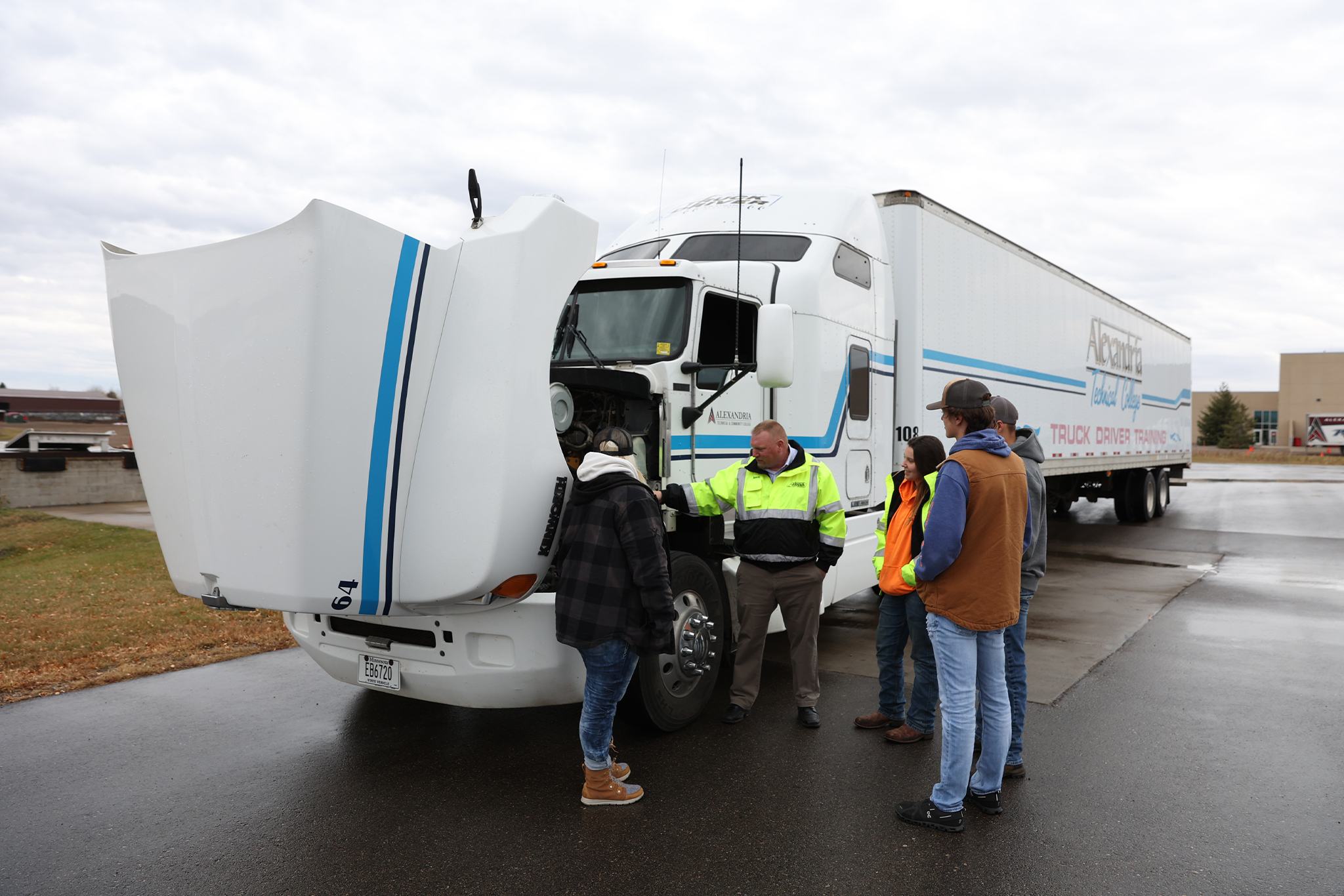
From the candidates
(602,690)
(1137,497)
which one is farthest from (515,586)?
(1137,497)

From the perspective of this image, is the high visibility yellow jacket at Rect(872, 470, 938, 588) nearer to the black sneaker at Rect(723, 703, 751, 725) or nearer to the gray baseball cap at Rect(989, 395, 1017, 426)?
the gray baseball cap at Rect(989, 395, 1017, 426)

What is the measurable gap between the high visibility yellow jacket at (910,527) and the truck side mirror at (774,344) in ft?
2.91

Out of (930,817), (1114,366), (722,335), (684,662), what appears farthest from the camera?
(1114,366)

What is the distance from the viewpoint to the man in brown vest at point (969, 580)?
3.66 metres

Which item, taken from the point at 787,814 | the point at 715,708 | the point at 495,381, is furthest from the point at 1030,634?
the point at 495,381

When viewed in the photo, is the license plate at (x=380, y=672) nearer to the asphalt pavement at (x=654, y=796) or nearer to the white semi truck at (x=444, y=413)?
the white semi truck at (x=444, y=413)

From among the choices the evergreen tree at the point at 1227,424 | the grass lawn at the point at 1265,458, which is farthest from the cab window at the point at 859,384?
the evergreen tree at the point at 1227,424

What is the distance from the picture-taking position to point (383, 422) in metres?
3.61

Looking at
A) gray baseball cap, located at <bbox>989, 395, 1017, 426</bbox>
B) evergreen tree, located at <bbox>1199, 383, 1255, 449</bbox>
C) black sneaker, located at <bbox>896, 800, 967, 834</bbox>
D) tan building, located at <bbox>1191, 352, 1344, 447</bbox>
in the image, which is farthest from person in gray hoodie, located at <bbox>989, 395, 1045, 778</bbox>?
tan building, located at <bbox>1191, 352, 1344, 447</bbox>

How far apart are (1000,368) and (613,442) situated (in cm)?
681

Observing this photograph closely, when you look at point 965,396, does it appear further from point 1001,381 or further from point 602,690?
point 1001,381

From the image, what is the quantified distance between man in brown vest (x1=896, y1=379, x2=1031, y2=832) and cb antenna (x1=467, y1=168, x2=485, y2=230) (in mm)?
2120

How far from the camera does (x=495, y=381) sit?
3.74 metres

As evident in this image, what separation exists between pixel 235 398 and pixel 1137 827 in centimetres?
418
